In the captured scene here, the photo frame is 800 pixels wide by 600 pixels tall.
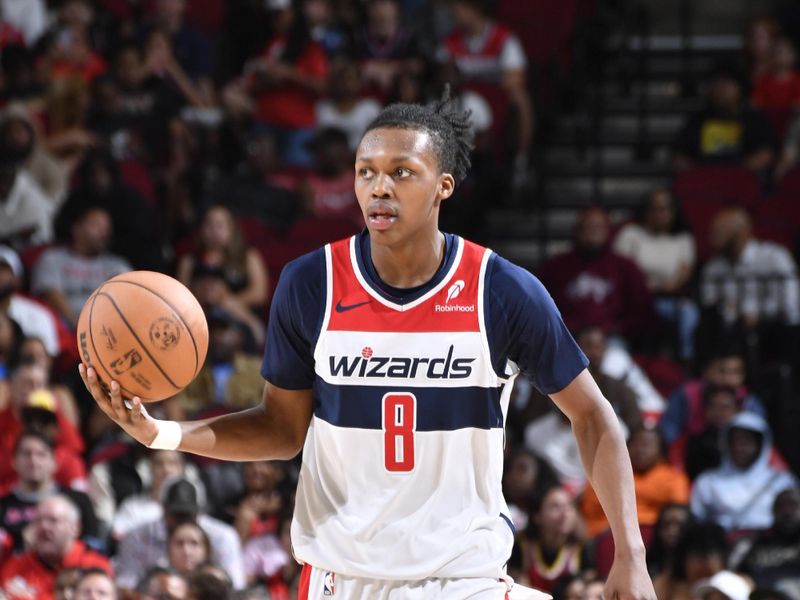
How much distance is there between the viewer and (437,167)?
3.95 m

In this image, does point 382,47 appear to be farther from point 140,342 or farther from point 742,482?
point 140,342

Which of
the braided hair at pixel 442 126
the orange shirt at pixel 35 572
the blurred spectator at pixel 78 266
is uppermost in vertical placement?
the braided hair at pixel 442 126

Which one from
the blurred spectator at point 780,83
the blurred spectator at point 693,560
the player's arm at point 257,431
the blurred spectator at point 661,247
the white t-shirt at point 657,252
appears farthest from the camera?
the blurred spectator at point 780,83

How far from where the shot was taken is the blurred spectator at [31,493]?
7621mm

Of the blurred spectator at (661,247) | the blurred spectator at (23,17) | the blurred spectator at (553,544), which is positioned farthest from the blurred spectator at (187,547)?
the blurred spectator at (23,17)

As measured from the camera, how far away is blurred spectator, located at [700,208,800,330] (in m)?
9.88

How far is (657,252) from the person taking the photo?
34.0 ft

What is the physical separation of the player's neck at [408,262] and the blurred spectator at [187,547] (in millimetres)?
3815

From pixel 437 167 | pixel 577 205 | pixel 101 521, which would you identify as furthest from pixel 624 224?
pixel 437 167

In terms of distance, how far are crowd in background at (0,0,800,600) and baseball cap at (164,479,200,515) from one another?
0.01 meters

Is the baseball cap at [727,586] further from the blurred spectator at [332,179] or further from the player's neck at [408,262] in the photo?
the blurred spectator at [332,179]

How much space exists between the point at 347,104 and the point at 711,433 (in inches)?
163

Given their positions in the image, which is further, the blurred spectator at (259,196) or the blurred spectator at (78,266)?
the blurred spectator at (259,196)

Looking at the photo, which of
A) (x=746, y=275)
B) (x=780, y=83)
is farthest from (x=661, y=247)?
(x=780, y=83)
